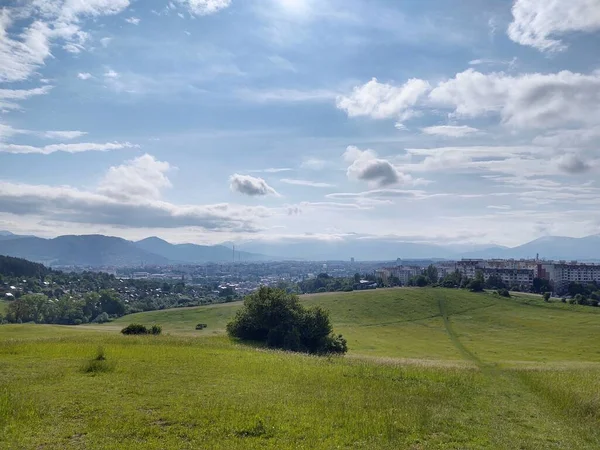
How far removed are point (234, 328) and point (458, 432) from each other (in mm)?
43946

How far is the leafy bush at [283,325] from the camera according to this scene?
5909 cm

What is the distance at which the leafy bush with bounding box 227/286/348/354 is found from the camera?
5909 centimetres

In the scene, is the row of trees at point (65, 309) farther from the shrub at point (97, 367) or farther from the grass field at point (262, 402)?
the shrub at point (97, 367)

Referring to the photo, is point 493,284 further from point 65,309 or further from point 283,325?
point 65,309

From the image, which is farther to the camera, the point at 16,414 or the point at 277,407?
the point at 277,407

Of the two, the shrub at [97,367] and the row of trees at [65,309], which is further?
the row of trees at [65,309]

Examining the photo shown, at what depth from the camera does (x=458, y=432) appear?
2005cm

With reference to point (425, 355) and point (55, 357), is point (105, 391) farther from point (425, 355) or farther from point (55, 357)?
point (425, 355)

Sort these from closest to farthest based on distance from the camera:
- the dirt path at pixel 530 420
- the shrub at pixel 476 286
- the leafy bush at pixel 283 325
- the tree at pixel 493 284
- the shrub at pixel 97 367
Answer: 1. the dirt path at pixel 530 420
2. the shrub at pixel 97 367
3. the leafy bush at pixel 283 325
4. the shrub at pixel 476 286
5. the tree at pixel 493 284

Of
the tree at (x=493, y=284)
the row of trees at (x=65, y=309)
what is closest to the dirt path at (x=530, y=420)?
the row of trees at (x=65, y=309)

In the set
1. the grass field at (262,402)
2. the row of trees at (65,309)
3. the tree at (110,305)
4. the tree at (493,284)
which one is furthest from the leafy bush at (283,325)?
the tree at (493,284)

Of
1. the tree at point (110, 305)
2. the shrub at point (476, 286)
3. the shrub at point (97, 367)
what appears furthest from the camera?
the tree at point (110, 305)

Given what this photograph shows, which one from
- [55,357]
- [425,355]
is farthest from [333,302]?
[55,357]

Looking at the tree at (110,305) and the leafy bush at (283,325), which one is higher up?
the leafy bush at (283,325)
